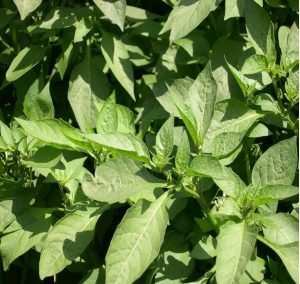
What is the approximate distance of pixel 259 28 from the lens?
1664mm

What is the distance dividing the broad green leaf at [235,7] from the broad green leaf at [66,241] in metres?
0.60

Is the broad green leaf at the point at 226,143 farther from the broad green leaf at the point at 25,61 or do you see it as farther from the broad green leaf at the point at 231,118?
the broad green leaf at the point at 25,61

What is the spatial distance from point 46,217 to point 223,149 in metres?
0.52

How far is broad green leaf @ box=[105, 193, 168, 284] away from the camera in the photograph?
1.31 meters

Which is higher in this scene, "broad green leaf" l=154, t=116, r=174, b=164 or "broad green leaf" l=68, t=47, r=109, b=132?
"broad green leaf" l=154, t=116, r=174, b=164

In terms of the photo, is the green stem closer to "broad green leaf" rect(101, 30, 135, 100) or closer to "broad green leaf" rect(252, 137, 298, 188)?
"broad green leaf" rect(252, 137, 298, 188)

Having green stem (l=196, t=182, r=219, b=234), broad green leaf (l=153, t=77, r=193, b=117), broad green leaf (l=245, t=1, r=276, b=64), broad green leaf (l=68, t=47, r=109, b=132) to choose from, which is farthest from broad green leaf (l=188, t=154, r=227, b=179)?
broad green leaf (l=68, t=47, r=109, b=132)

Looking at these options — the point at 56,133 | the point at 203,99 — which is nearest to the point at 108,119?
the point at 56,133

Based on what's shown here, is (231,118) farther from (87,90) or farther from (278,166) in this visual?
(87,90)

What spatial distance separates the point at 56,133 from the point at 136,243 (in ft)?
1.14

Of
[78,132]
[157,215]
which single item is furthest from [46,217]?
[157,215]

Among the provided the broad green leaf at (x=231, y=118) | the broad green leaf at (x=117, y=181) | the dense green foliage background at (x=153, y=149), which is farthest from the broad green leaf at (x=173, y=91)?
the broad green leaf at (x=117, y=181)

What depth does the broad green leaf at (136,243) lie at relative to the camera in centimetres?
131

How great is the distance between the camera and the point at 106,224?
6.17 ft
